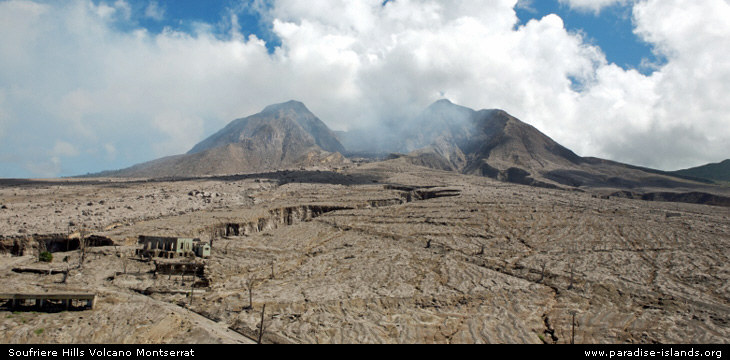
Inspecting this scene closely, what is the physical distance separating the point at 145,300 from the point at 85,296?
9.11 ft

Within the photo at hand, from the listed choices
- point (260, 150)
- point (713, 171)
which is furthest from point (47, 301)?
point (713, 171)

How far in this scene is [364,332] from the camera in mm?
18578

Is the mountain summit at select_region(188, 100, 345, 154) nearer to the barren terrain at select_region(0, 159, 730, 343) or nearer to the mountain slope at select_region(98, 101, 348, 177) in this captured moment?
the mountain slope at select_region(98, 101, 348, 177)

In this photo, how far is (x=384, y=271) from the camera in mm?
27750

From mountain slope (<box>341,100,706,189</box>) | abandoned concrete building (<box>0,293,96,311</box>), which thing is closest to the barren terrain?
abandoned concrete building (<box>0,293,96,311</box>)

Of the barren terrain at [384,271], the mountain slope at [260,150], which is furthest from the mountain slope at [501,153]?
the barren terrain at [384,271]

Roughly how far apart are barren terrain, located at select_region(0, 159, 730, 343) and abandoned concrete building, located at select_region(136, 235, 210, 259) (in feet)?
4.28

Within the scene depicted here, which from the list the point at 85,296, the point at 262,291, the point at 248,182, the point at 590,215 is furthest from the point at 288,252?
the point at 248,182

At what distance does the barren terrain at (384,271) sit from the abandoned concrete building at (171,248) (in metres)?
1.30

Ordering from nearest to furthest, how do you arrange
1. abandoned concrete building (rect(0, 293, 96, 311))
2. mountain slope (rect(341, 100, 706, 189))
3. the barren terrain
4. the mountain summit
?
abandoned concrete building (rect(0, 293, 96, 311)), the barren terrain, mountain slope (rect(341, 100, 706, 189)), the mountain summit

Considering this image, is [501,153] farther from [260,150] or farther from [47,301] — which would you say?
[47,301]

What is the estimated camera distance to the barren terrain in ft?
61.4

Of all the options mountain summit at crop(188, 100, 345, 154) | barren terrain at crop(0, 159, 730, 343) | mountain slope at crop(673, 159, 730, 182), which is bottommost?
barren terrain at crop(0, 159, 730, 343)

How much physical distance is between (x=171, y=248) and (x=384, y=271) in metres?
16.0
